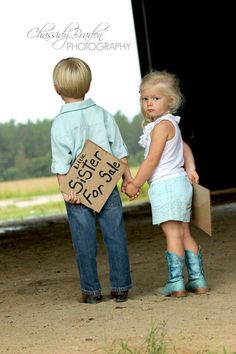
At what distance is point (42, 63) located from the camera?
12375mm

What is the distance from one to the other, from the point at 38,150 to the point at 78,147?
821 cm

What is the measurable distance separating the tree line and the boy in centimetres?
781

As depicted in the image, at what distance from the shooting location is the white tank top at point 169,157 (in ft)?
16.5

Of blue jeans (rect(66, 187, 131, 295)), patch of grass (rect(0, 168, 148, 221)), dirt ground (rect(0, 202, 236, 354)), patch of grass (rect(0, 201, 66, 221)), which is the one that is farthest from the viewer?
patch of grass (rect(0, 168, 148, 221))

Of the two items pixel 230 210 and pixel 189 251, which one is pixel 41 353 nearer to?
pixel 189 251

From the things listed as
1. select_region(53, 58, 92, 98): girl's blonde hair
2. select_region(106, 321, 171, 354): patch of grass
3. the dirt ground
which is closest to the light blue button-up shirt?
select_region(53, 58, 92, 98): girl's blonde hair

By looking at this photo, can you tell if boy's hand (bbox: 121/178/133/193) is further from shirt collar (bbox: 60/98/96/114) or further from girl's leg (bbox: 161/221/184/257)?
shirt collar (bbox: 60/98/96/114)

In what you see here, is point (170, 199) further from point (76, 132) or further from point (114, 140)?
point (76, 132)

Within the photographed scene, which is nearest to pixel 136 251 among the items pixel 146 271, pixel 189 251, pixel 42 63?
pixel 146 271

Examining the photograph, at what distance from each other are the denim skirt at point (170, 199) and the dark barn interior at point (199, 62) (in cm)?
782

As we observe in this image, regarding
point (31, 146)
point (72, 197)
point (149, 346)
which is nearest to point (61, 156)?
point (72, 197)

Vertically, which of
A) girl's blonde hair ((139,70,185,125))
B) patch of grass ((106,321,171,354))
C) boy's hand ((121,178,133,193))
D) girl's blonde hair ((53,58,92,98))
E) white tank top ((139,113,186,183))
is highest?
girl's blonde hair ((53,58,92,98))

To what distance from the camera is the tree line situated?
13.0 meters

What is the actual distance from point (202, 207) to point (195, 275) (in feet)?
1.21
